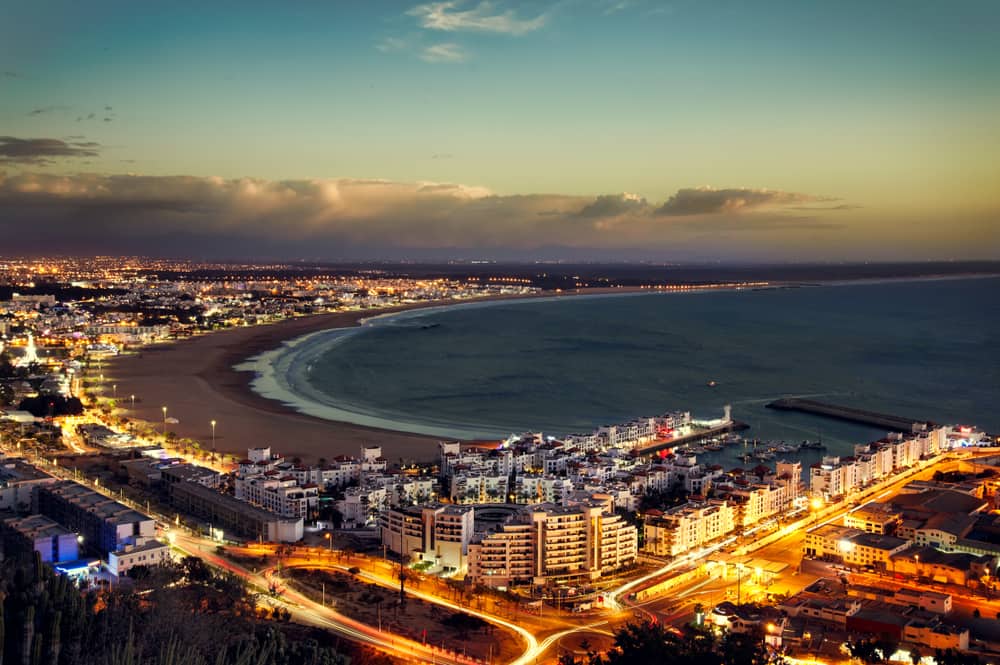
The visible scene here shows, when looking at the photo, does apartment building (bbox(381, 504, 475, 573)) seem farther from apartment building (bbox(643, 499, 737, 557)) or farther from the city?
apartment building (bbox(643, 499, 737, 557))

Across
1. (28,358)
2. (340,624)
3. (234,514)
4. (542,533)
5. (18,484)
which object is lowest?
(340,624)

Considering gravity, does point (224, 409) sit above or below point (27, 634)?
below

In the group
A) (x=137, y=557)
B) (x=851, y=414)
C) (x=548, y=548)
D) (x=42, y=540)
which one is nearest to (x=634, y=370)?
(x=851, y=414)

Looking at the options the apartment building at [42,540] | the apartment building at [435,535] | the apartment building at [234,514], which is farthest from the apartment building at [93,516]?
the apartment building at [435,535]

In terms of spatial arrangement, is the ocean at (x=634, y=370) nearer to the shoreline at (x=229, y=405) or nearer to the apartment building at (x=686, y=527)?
the shoreline at (x=229, y=405)

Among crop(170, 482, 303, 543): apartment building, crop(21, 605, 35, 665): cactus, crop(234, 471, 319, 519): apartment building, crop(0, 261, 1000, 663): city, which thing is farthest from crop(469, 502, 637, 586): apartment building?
crop(21, 605, 35, 665): cactus

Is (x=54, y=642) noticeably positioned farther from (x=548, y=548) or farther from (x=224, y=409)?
(x=224, y=409)
